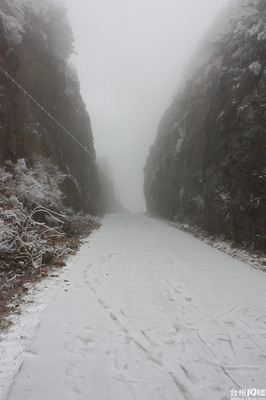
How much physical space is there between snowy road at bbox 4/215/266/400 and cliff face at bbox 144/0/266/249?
4.37 metres

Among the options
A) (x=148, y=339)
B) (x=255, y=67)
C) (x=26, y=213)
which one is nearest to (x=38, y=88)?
(x=26, y=213)

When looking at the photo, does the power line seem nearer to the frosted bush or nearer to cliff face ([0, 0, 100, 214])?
cliff face ([0, 0, 100, 214])

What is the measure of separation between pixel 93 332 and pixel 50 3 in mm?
19789

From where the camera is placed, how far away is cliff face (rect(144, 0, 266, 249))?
33.1 feet

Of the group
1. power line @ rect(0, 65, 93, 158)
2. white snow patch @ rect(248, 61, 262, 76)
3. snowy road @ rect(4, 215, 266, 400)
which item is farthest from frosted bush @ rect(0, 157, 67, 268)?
white snow patch @ rect(248, 61, 262, 76)

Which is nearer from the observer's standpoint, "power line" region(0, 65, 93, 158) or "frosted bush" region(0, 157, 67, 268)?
"frosted bush" region(0, 157, 67, 268)

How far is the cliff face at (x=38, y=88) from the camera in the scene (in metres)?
10.7

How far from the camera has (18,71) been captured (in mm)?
12102

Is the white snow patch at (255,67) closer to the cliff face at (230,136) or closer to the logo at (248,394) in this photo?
the cliff face at (230,136)

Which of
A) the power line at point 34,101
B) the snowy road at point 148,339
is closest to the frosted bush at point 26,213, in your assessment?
the snowy road at point 148,339

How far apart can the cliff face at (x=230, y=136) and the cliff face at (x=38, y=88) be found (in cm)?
849

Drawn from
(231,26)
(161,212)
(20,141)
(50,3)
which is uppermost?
(50,3)

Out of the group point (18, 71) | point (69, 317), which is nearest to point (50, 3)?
point (18, 71)

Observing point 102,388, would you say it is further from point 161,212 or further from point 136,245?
point 161,212
